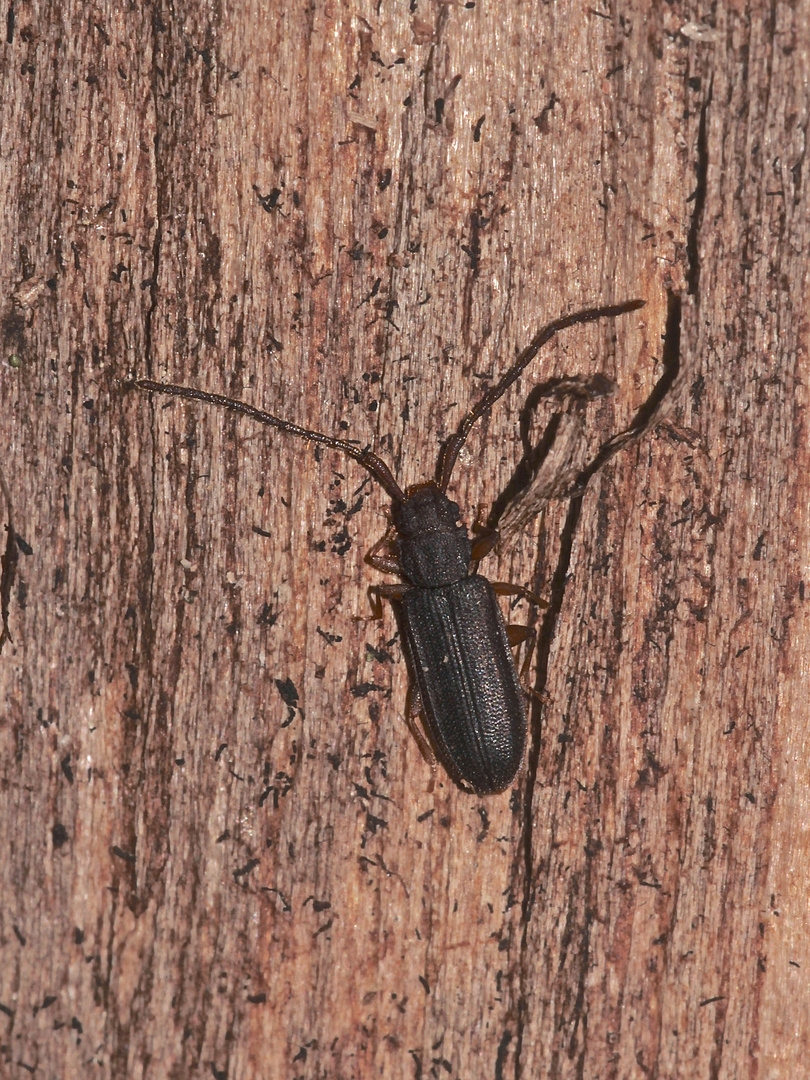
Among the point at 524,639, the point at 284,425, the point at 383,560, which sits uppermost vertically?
the point at 284,425

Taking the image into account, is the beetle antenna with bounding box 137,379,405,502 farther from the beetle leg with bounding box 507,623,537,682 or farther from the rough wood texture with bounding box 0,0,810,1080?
the beetle leg with bounding box 507,623,537,682

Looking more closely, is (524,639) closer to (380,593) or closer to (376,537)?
(380,593)

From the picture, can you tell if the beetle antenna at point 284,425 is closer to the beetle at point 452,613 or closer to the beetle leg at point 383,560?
the beetle at point 452,613

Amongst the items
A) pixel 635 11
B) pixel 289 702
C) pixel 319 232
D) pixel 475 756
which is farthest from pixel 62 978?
pixel 635 11

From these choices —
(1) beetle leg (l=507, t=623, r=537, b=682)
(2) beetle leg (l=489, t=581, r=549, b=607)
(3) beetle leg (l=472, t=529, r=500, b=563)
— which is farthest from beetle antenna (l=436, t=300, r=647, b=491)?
(1) beetle leg (l=507, t=623, r=537, b=682)

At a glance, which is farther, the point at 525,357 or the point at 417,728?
the point at 417,728

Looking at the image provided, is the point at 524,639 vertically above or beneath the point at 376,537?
beneath

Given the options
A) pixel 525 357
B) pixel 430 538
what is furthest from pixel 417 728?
pixel 525 357

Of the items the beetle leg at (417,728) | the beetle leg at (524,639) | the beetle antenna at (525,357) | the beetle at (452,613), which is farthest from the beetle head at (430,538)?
the beetle leg at (417,728)
